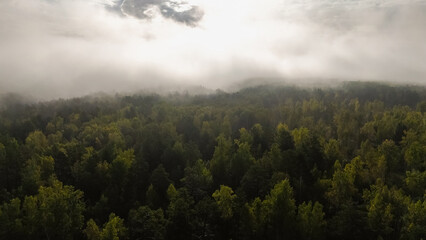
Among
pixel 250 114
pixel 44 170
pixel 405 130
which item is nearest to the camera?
pixel 44 170

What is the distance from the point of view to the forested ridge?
49.5 m

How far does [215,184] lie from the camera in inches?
2746

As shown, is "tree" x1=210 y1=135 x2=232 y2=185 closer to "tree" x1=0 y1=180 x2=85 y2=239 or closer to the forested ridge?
the forested ridge

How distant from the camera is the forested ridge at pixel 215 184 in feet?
162

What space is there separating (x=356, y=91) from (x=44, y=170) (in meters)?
170

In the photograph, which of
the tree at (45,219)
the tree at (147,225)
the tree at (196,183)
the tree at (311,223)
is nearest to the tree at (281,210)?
the tree at (311,223)

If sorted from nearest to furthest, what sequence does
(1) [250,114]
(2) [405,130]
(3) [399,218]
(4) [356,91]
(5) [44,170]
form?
(3) [399,218]
(5) [44,170]
(2) [405,130]
(1) [250,114]
(4) [356,91]

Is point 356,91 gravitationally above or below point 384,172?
above

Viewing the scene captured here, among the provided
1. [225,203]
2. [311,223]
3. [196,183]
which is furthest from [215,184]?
[311,223]

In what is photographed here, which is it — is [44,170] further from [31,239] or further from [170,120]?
[170,120]

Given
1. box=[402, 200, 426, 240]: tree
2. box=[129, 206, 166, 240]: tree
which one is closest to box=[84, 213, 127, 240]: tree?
box=[129, 206, 166, 240]: tree

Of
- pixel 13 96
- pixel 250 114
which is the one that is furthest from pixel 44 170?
pixel 13 96

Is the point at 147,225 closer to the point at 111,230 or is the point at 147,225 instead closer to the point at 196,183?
the point at 111,230

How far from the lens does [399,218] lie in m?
49.4
